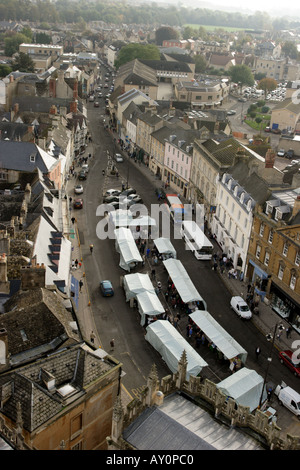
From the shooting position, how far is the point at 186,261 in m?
57.4

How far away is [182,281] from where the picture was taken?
4997 cm

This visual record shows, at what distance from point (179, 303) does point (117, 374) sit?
848 inches

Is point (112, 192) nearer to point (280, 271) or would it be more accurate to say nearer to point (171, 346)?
point (280, 271)

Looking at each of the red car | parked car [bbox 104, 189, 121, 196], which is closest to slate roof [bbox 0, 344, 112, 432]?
the red car

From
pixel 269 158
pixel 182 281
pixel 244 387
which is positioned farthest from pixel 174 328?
pixel 269 158

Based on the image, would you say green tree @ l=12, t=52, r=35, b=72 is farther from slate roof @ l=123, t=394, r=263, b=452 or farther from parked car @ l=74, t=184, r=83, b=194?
slate roof @ l=123, t=394, r=263, b=452

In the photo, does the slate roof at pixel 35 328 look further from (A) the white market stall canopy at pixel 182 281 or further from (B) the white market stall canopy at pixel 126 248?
(B) the white market stall canopy at pixel 126 248

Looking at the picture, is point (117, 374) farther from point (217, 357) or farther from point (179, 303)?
point (179, 303)

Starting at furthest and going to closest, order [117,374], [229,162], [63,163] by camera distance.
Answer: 1. [63,163]
2. [229,162]
3. [117,374]

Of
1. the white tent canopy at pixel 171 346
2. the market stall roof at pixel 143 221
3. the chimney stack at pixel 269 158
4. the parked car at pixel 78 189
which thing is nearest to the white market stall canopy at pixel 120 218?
the market stall roof at pixel 143 221

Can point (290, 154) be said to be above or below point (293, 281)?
below

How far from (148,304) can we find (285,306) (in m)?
12.8

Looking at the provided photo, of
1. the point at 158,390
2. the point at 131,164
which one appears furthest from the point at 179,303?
the point at 131,164

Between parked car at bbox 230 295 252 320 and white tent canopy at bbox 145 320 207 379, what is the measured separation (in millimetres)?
7860
